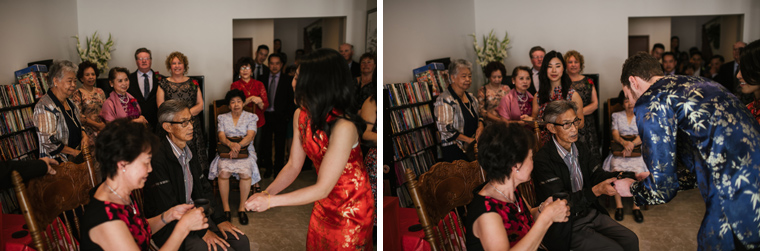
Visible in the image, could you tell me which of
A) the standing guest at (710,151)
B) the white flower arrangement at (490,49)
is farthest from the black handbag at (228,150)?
the standing guest at (710,151)

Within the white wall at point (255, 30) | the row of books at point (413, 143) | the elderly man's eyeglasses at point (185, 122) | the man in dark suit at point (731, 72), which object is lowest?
the row of books at point (413, 143)

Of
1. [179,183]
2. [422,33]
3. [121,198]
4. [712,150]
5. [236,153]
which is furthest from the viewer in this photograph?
[422,33]

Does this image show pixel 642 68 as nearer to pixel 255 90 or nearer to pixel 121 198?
pixel 255 90

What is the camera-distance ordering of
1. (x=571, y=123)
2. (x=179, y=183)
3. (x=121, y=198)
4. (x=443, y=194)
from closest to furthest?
(x=121, y=198)
(x=179, y=183)
(x=443, y=194)
(x=571, y=123)

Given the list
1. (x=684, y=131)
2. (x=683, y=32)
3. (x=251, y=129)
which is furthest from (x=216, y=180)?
(x=683, y=32)

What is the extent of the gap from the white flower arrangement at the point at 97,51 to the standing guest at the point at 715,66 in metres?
3.19

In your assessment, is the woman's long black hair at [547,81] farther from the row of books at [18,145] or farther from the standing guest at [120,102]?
the row of books at [18,145]

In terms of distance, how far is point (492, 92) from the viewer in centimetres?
317

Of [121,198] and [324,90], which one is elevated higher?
[324,90]

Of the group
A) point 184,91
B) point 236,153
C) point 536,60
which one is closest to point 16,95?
point 184,91

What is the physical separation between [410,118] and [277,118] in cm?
87

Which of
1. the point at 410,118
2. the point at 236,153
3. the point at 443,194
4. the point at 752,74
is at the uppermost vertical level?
the point at 752,74

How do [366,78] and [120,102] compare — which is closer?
[120,102]

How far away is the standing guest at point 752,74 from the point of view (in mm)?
2863
